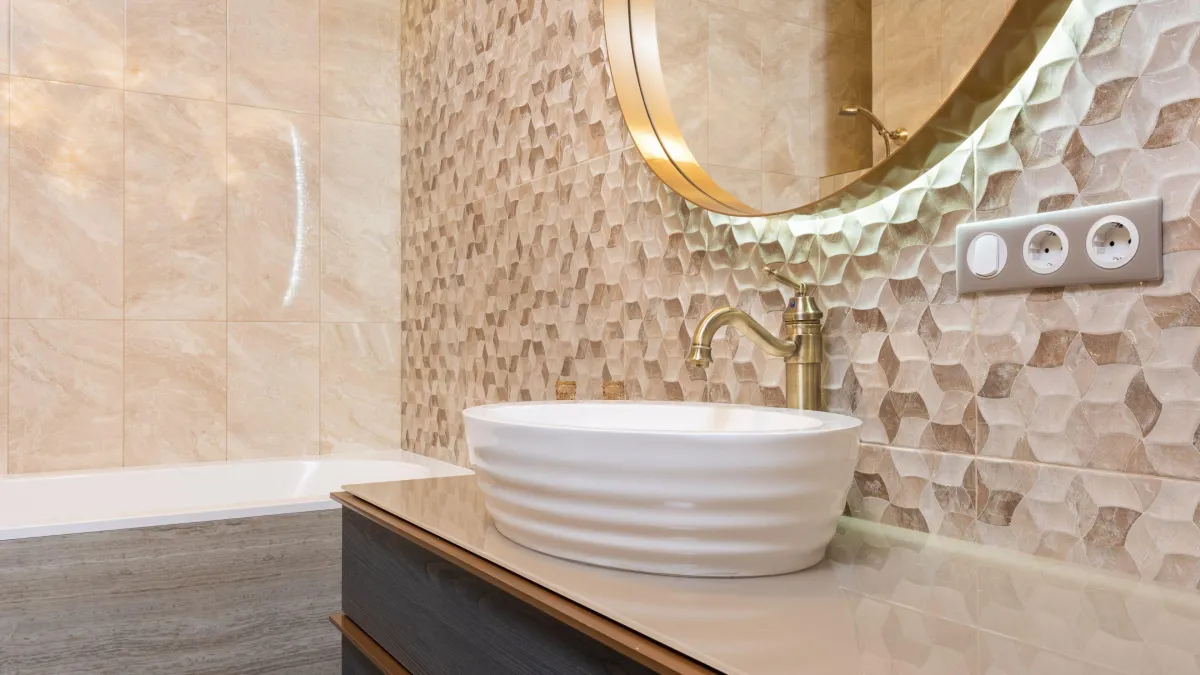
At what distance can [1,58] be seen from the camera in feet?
8.18

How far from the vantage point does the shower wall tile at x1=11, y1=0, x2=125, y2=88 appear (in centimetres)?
253

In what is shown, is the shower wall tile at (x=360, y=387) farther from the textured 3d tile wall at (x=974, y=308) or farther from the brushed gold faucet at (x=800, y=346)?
the brushed gold faucet at (x=800, y=346)

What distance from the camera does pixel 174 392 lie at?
2.73 metres

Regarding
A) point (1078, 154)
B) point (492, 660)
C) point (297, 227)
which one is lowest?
point (492, 660)

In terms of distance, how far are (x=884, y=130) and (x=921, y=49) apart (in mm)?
109

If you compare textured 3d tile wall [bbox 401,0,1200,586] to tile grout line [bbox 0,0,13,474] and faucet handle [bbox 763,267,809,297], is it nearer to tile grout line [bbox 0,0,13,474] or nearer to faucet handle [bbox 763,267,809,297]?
faucet handle [bbox 763,267,809,297]

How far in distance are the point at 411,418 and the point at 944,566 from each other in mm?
2274

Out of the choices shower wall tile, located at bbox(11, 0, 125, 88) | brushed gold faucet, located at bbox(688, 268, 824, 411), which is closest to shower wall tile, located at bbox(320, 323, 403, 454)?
shower wall tile, located at bbox(11, 0, 125, 88)

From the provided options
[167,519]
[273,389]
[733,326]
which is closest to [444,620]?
[733,326]

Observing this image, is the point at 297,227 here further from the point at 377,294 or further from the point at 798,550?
the point at 798,550

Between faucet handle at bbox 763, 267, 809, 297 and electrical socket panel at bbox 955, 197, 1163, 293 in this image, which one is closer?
electrical socket panel at bbox 955, 197, 1163, 293

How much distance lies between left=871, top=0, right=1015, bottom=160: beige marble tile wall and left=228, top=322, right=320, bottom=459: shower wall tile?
2.25m

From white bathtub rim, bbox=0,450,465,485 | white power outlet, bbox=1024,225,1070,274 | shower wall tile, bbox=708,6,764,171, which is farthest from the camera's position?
white bathtub rim, bbox=0,450,465,485

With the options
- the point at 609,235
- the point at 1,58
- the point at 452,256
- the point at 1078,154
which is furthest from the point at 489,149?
the point at 1078,154
